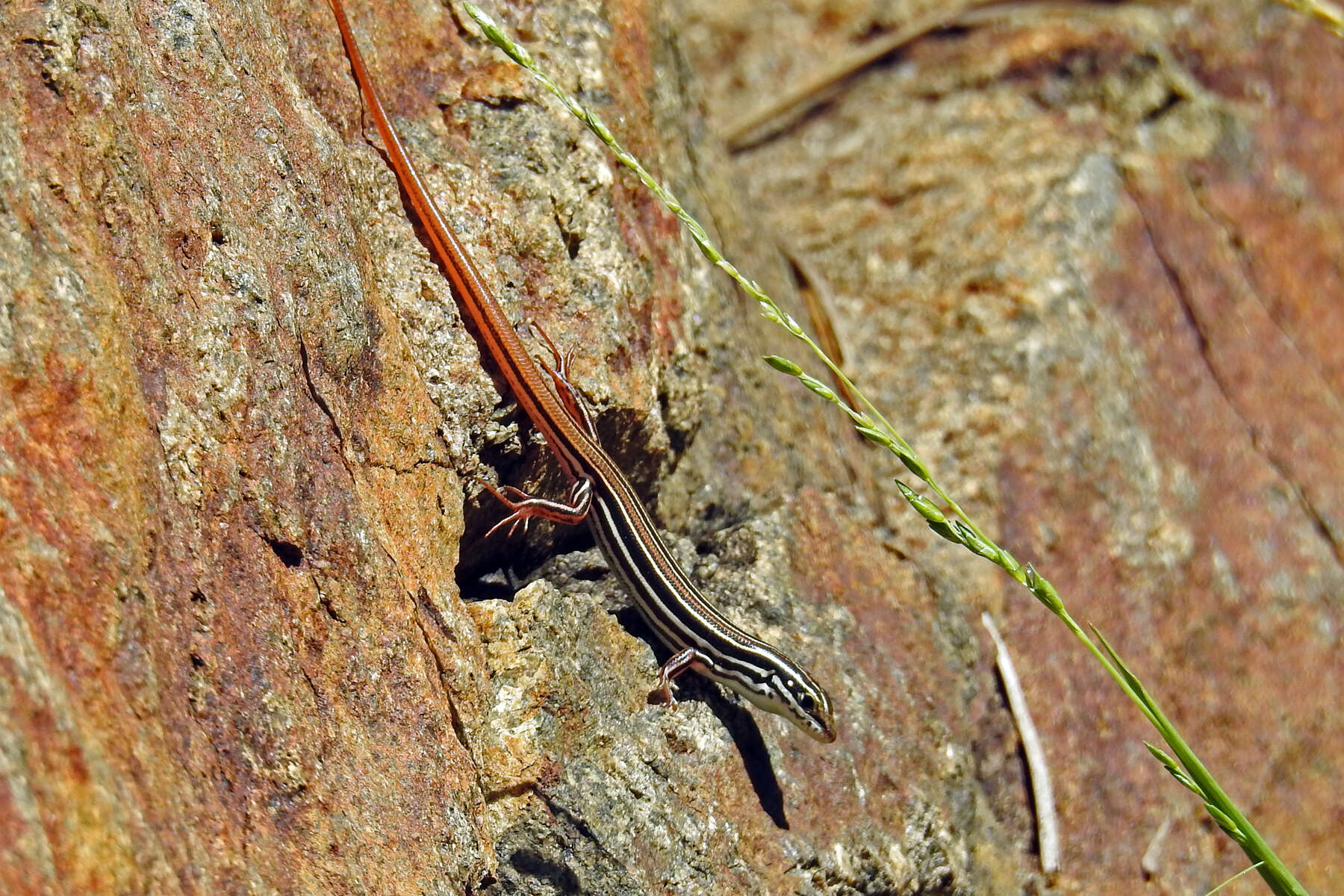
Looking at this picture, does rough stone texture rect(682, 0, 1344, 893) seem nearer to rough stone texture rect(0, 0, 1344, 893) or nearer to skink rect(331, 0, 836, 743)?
rough stone texture rect(0, 0, 1344, 893)

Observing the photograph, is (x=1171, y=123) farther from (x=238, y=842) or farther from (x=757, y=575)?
(x=238, y=842)

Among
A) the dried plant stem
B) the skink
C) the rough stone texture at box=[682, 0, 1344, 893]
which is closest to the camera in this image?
the dried plant stem

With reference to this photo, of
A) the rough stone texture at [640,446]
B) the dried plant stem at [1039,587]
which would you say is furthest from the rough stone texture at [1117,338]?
the dried plant stem at [1039,587]

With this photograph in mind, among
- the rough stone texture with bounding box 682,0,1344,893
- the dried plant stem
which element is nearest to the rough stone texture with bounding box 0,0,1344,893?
the rough stone texture with bounding box 682,0,1344,893

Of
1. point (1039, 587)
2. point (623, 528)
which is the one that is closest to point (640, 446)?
point (623, 528)

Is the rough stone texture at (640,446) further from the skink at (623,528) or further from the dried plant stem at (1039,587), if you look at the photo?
the dried plant stem at (1039,587)

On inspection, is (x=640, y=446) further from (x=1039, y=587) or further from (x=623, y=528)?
(x=1039, y=587)
